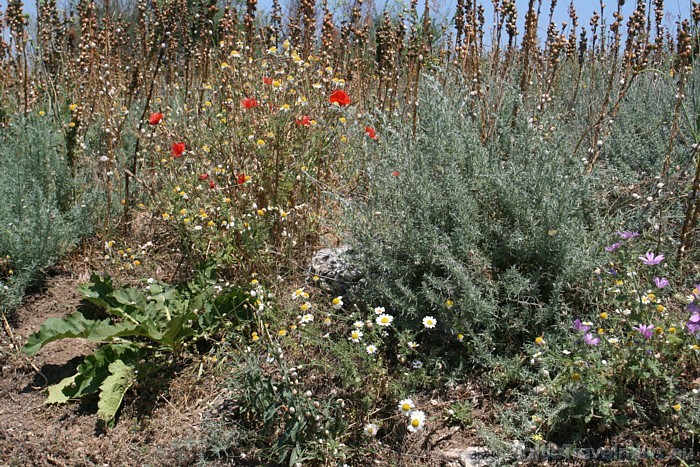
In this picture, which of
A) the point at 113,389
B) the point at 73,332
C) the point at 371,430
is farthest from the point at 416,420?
the point at 73,332

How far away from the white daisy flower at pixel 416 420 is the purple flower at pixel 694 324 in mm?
956

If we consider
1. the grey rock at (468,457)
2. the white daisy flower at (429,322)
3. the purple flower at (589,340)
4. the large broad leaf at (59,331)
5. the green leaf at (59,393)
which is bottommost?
the green leaf at (59,393)

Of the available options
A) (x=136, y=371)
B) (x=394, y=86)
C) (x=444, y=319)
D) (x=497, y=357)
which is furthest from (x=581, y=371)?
(x=394, y=86)

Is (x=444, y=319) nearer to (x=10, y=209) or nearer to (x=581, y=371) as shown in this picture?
(x=581, y=371)

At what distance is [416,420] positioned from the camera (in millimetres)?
2299

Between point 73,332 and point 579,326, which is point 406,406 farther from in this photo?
point 73,332

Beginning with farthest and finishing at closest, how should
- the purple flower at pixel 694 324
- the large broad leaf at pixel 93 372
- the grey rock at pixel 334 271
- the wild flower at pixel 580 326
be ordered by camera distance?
the grey rock at pixel 334 271 → the large broad leaf at pixel 93 372 → the wild flower at pixel 580 326 → the purple flower at pixel 694 324

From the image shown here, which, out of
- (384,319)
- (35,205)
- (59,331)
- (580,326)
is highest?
(35,205)

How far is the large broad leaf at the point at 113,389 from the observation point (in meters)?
2.71

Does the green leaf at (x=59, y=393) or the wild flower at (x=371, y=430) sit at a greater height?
the wild flower at (x=371, y=430)

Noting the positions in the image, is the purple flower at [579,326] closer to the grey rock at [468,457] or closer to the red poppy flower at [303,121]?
the grey rock at [468,457]

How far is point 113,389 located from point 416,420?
133 centimetres

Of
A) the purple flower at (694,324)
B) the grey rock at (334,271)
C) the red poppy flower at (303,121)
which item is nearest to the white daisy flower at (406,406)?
the grey rock at (334,271)

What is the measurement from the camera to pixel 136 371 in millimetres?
2832
